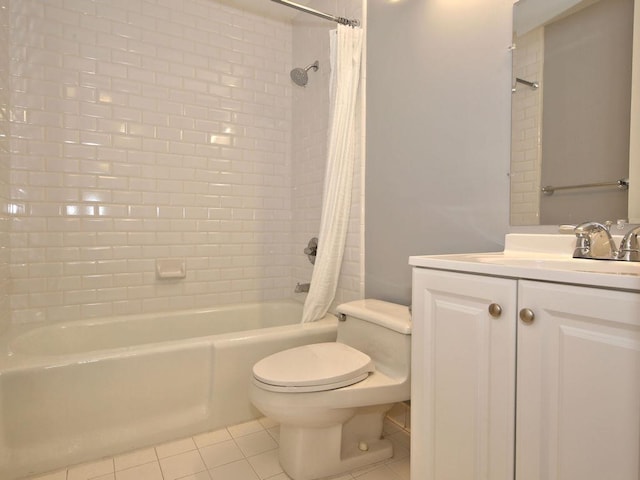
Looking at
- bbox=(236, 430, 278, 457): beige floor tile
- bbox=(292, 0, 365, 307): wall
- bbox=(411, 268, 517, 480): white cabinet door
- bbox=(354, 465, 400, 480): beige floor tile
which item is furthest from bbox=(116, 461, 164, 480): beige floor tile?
bbox=(292, 0, 365, 307): wall

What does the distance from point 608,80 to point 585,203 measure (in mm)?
381

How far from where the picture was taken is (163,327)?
2.27 m

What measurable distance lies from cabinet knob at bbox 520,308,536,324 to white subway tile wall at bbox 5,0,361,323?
1279 mm

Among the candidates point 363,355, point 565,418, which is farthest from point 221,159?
point 565,418

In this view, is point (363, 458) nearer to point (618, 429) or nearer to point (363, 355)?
point (363, 355)

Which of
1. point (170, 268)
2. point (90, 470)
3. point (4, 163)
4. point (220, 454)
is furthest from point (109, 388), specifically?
point (4, 163)

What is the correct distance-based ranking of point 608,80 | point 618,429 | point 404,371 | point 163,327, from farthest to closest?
point 163,327 < point 404,371 < point 608,80 < point 618,429

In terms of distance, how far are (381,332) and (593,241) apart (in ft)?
2.65

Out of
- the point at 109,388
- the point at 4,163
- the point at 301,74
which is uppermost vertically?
the point at 301,74

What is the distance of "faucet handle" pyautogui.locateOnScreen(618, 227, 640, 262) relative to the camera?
1005mm

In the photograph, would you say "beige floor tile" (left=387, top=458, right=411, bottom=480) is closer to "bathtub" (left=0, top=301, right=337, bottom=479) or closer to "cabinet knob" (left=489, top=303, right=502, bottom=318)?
"bathtub" (left=0, top=301, right=337, bottom=479)

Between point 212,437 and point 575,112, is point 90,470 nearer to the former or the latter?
point 212,437

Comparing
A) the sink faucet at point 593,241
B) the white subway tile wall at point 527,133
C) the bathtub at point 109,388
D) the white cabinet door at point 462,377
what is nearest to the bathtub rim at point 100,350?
the bathtub at point 109,388

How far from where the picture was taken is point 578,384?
0.75m
